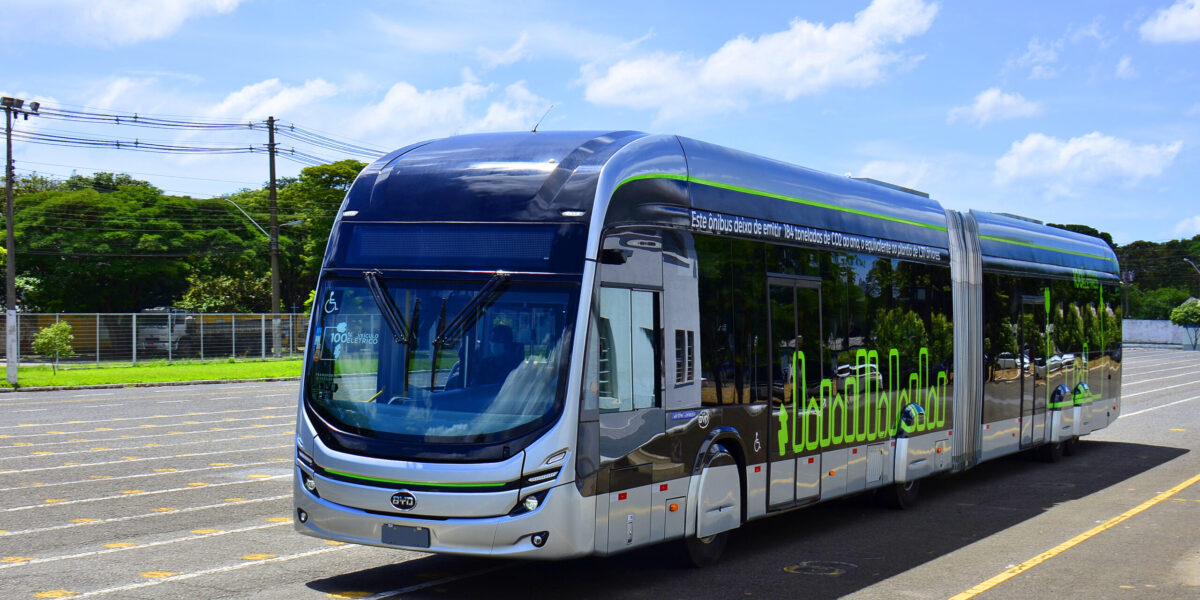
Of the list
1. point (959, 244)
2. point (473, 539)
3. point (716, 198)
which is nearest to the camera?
point (473, 539)

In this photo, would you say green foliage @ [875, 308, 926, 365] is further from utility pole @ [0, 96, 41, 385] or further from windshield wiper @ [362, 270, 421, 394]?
utility pole @ [0, 96, 41, 385]

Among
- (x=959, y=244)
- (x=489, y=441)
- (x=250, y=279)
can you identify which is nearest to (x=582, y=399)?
(x=489, y=441)

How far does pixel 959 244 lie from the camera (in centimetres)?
1489

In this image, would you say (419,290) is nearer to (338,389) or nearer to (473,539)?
(338,389)

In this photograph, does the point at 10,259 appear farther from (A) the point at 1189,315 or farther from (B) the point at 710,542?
(A) the point at 1189,315

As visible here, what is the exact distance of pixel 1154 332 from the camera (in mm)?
106688

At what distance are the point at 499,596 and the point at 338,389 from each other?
71.2 inches

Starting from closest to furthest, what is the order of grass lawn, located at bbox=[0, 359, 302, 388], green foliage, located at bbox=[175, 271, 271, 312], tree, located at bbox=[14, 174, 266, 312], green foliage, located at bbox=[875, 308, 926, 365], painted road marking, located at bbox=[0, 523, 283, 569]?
painted road marking, located at bbox=[0, 523, 283, 569] < green foliage, located at bbox=[875, 308, 926, 365] < grass lawn, located at bbox=[0, 359, 302, 388] < tree, located at bbox=[14, 174, 266, 312] < green foliage, located at bbox=[175, 271, 271, 312]

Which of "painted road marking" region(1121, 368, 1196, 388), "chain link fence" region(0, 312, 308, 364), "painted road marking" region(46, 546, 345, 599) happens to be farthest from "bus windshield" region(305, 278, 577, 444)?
"chain link fence" region(0, 312, 308, 364)

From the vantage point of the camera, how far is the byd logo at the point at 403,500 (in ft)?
25.1

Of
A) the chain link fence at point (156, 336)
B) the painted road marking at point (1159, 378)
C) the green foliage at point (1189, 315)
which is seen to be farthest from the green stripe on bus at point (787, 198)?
the green foliage at point (1189, 315)

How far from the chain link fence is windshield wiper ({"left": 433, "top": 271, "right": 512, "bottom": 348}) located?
3773 centimetres

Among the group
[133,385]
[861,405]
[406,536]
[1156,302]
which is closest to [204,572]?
[406,536]

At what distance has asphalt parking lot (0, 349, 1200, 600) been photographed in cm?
862
